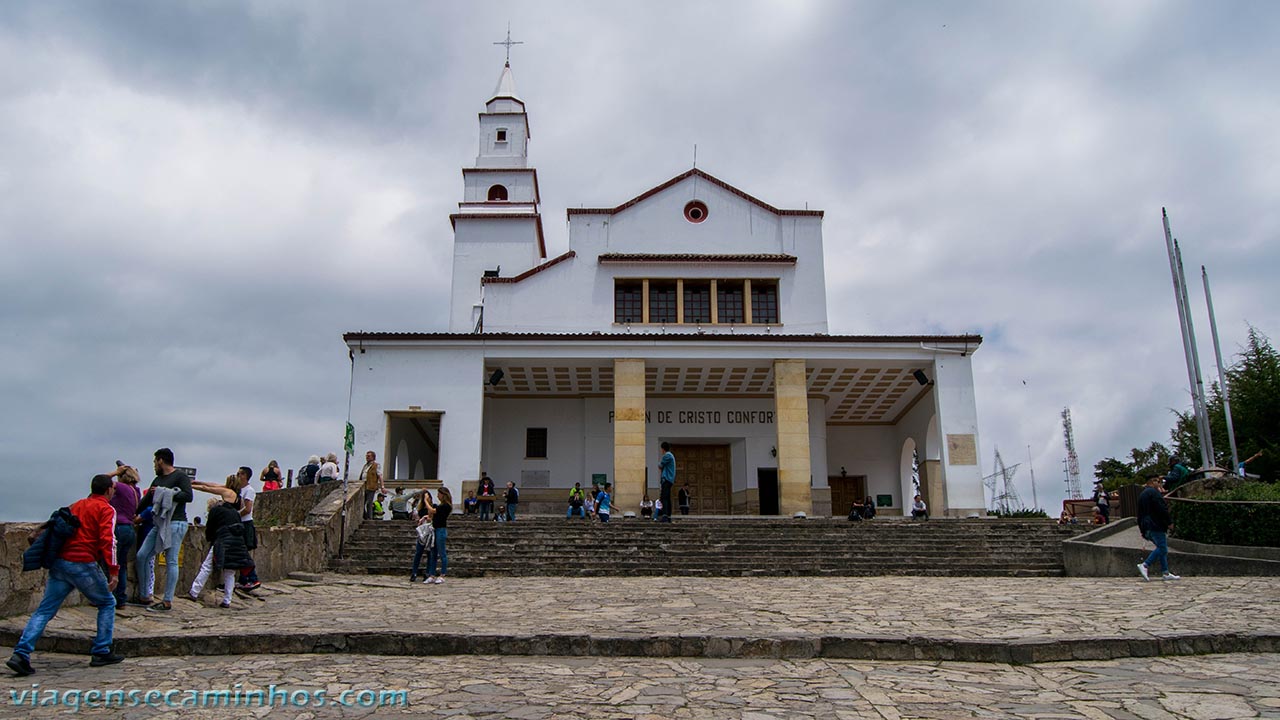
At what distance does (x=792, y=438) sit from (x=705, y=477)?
19.6 ft

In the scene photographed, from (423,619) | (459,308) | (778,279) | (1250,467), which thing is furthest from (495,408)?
(1250,467)

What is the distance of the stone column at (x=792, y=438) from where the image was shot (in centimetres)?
2331

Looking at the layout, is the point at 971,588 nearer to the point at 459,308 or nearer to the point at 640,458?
the point at 640,458

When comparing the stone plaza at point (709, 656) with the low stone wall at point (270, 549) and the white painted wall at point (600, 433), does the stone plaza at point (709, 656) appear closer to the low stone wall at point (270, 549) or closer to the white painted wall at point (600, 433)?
the low stone wall at point (270, 549)

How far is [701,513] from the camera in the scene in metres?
28.7

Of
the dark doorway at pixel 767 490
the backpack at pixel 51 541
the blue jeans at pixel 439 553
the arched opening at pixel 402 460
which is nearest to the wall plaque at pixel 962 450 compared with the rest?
the dark doorway at pixel 767 490

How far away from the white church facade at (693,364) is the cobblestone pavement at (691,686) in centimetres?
1708

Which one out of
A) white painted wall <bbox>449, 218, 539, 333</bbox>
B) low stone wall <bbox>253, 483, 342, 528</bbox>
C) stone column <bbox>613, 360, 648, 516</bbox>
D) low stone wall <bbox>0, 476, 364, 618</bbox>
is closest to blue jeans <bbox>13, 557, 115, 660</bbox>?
low stone wall <bbox>0, 476, 364, 618</bbox>

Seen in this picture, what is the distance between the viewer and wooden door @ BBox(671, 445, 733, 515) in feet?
94.9

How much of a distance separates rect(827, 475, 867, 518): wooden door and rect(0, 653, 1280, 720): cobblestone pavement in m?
25.0

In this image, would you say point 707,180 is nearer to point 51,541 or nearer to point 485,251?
point 485,251

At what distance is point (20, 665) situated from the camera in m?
6.52

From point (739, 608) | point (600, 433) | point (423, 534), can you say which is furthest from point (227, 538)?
point (600, 433)

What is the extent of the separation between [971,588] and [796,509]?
10.4 meters
